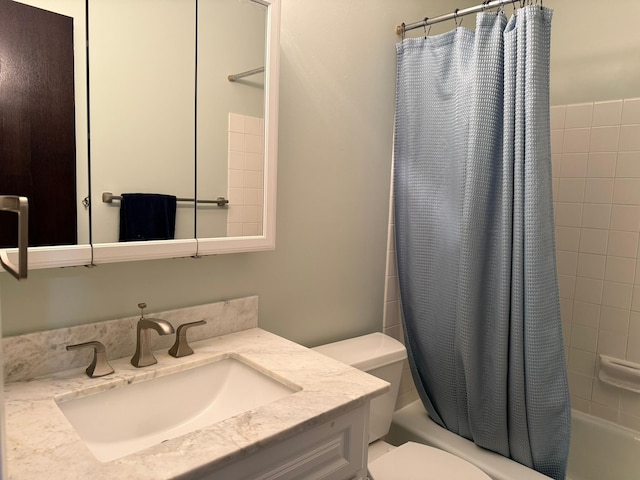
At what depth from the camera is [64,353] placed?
1116 millimetres

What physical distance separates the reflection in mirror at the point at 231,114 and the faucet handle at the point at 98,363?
394 mm

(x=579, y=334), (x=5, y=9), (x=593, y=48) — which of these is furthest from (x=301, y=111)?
(x=579, y=334)

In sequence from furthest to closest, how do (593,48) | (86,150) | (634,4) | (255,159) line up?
(593,48)
(634,4)
(255,159)
(86,150)

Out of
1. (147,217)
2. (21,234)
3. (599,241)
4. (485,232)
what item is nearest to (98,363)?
(147,217)

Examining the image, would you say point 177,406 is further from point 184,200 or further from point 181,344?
point 184,200

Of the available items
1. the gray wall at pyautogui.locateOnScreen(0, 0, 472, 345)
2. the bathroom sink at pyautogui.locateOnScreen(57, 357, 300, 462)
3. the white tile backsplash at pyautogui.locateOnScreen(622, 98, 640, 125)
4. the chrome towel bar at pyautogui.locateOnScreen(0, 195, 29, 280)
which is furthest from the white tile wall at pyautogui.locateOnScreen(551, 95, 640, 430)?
the chrome towel bar at pyautogui.locateOnScreen(0, 195, 29, 280)

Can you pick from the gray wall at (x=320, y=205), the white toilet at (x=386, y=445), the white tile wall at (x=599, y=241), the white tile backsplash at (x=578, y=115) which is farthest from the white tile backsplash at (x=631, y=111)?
the white toilet at (x=386, y=445)

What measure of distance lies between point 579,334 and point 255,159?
176 cm

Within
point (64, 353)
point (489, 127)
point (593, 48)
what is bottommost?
point (64, 353)

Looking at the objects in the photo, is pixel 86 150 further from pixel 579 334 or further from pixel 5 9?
pixel 579 334

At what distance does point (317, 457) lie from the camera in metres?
0.99

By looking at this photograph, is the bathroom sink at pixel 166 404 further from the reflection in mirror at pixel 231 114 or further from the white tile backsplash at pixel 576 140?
the white tile backsplash at pixel 576 140

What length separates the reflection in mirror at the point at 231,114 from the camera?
1.28 meters

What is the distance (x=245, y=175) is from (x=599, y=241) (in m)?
1.66
